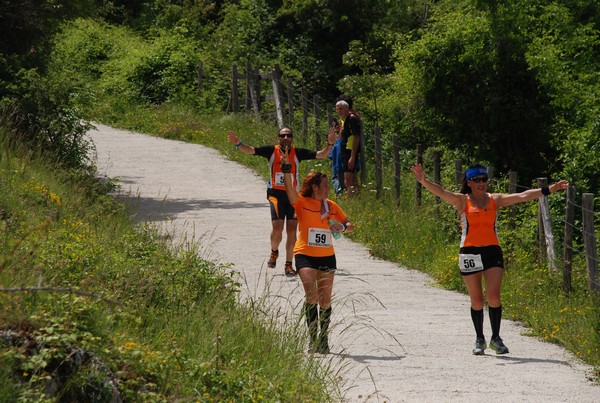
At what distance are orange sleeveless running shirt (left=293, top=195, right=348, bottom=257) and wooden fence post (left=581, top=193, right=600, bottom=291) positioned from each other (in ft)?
10.5

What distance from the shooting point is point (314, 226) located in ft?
34.5

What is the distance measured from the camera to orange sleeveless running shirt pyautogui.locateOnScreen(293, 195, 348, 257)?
10422 mm

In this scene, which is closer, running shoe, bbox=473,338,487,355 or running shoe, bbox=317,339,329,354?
running shoe, bbox=317,339,329,354

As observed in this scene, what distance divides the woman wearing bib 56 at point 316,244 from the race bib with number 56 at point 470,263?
1.08 m

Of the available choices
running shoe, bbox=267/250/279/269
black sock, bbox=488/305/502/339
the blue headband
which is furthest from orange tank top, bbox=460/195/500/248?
running shoe, bbox=267/250/279/269

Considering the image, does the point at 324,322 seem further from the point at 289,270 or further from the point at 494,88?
the point at 494,88

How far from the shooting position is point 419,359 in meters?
10.1

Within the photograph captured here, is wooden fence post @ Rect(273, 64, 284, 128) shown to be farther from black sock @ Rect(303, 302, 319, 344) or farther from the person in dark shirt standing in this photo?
black sock @ Rect(303, 302, 319, 344)

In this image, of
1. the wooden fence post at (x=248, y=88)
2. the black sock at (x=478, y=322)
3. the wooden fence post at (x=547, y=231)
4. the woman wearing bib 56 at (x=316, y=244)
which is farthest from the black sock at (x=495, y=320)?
the wooden fence post at (x=248, y=88)

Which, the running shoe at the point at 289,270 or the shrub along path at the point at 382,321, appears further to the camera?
the running shoe at the point at 289,270

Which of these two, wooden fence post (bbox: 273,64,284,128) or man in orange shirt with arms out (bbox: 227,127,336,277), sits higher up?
wooden fence post (bbox: 273,64,284,128)

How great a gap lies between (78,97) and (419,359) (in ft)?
36.7

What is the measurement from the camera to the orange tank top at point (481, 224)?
1060 cm

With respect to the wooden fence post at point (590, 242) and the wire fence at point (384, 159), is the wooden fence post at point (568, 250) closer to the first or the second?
the wire fence at point (384, 159)
